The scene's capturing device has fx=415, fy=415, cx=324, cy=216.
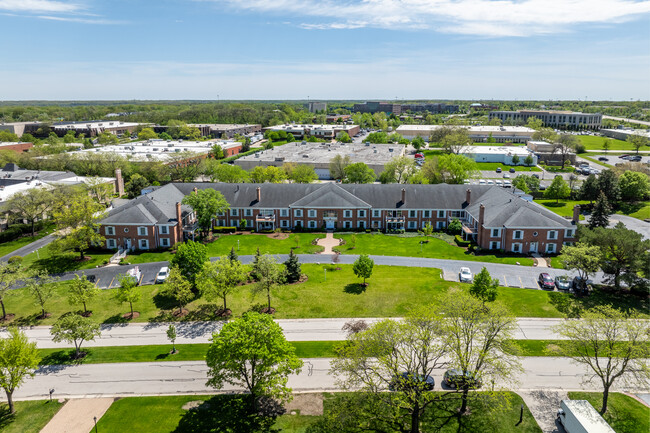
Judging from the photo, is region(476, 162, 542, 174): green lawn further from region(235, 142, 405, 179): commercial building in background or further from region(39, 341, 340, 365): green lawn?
region(39, 341, 340, 365): green lawn

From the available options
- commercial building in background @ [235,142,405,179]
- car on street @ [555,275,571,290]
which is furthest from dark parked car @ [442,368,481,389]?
commercial building in background @ [235,142,405,179]

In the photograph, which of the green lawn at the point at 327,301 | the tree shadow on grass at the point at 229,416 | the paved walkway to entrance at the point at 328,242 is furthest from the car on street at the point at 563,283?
the tree shadow on grass at the point at 229,416

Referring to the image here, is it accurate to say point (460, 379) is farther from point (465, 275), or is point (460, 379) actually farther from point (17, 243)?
point (17, 243)

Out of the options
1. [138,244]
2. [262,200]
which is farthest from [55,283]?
[262,200]

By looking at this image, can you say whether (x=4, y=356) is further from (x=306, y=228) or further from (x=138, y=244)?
(x=306, y=228)

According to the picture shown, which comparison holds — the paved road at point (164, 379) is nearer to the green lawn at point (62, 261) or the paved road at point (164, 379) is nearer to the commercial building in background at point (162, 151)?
the green lawn at point (62, 261)

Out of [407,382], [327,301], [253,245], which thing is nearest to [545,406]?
[407,382]
